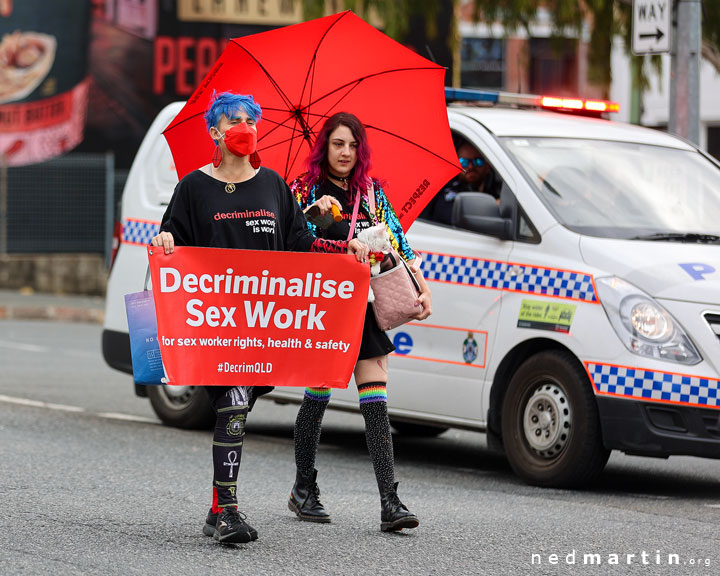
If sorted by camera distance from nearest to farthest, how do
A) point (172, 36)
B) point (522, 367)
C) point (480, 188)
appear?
point (522, 367) < point (480, 188) < point (172, 36)

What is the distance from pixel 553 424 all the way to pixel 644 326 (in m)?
0.77

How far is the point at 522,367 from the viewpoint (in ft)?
27.2

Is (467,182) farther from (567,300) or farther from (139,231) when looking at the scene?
(139,231)

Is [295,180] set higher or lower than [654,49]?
lower

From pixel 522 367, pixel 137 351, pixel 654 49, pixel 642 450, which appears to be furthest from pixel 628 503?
pixel 654 49

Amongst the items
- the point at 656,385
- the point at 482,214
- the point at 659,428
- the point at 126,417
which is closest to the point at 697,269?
the point at 656,385

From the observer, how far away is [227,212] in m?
6.22

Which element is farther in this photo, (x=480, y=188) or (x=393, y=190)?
(x=480, y=188)

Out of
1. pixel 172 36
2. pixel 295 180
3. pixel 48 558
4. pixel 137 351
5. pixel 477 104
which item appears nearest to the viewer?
pixel 48 558

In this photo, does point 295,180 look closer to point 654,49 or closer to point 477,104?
point 477,104

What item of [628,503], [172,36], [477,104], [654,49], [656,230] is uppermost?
[172,36]

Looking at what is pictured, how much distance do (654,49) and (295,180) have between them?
6.55m

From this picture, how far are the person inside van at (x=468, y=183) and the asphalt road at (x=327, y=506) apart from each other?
1.50 meters

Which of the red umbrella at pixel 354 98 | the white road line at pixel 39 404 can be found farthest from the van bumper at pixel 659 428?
the white road line at pixel 39 404
